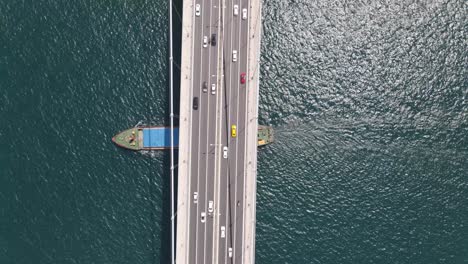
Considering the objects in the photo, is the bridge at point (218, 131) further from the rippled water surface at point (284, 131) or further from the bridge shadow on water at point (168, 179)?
the rippled water surface at point (284, 131)

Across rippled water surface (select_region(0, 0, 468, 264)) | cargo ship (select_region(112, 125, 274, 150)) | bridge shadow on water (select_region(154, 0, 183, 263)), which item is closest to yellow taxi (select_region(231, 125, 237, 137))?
cargo ship (select_region(112, 125, 274, 150))

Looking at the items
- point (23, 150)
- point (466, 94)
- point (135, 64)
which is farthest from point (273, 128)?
point (23, 150)

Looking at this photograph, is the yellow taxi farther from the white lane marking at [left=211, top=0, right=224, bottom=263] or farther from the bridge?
the white lane marking at [left=211, top=0, right=224, bottom=263]

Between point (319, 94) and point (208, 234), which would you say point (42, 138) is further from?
point (319, 94)

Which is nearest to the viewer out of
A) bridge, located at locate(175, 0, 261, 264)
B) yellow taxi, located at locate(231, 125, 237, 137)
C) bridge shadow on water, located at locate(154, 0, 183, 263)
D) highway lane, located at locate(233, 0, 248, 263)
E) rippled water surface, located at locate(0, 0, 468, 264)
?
bridge, located at locate(175, 0, 261, 264)

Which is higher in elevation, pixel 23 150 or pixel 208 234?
pixel 23 150
